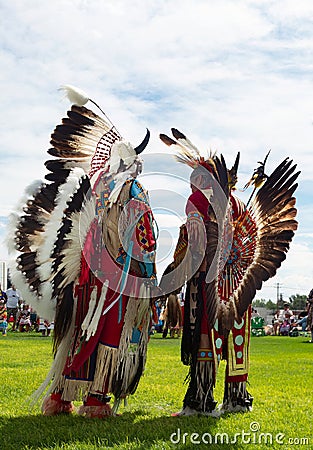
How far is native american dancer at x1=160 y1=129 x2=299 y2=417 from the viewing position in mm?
4139

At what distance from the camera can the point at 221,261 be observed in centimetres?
416

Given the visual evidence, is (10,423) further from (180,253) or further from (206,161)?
(206,161)

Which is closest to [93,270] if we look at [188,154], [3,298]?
[188,154]

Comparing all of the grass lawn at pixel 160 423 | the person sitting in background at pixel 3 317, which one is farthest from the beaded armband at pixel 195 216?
the person sitting in background at pixel 3 317

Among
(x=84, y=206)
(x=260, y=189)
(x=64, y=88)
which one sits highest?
(x=64, y=88)

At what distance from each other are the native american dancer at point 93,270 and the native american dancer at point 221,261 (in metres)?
0.31

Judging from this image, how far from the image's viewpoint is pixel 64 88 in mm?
4500

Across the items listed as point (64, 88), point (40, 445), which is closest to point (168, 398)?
point (40, 445)

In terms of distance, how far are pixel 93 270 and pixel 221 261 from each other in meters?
0.86

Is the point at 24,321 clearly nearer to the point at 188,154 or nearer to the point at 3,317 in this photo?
the point at 3,317

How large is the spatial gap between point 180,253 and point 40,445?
163 centimetres

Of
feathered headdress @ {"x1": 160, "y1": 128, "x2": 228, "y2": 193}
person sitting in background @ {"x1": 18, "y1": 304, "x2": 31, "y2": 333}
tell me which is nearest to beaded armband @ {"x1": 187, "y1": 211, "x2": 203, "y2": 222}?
feathered headdress @ {"x1": 160, "y1": 128, "x2": 228, "y2": 193}

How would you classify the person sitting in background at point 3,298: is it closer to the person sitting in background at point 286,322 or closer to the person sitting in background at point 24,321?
the person sitting in background at point 24,321

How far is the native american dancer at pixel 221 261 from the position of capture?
163 inches
